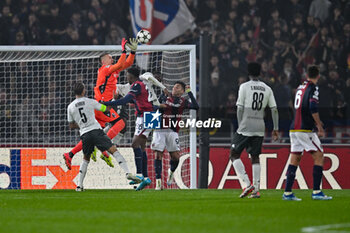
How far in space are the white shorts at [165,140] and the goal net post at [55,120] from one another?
1171mm

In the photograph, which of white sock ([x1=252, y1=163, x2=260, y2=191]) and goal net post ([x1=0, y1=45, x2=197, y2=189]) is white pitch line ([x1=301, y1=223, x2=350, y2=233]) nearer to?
white sock ([x1=252, y1=163, x2=260, y2=191])

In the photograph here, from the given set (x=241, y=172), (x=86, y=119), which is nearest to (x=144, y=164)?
(x=86, y=119)

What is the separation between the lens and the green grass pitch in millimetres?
6781

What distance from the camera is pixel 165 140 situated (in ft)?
41.8

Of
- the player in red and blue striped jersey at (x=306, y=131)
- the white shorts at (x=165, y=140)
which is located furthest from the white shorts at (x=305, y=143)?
the white shorts at (x=165, y=140)

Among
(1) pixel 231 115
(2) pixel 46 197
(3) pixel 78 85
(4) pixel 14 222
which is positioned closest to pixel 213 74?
(1) pixel 231 115

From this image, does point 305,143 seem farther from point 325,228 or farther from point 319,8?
point 319,8

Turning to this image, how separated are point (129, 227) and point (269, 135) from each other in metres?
9.86

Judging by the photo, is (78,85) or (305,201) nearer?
(305,201)

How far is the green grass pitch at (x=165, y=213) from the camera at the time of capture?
6.78m

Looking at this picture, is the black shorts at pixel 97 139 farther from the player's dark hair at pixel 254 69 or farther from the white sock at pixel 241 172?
the player's dark hair at pixel 254 69

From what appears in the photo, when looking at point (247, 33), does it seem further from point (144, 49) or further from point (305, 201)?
point (305, 201)

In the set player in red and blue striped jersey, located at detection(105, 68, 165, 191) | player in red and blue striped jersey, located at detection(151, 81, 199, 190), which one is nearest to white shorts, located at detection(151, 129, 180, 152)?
player in red and blue striped jersey, located at detection(151, 81, 199, 190)

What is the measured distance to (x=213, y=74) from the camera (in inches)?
679
